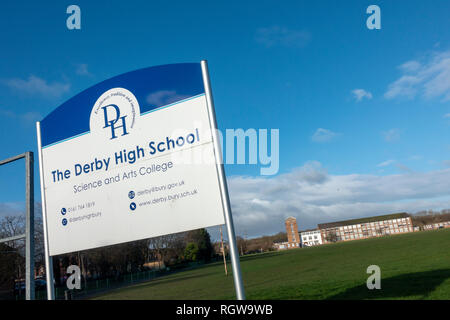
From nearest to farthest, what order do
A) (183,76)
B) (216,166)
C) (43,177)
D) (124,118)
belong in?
(216,166)
(183,76)
(124,118)
(43,177)

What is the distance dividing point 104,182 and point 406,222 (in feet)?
559

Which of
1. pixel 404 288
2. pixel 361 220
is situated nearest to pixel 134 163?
pixel 404 288

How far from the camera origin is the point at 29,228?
5.71 meters

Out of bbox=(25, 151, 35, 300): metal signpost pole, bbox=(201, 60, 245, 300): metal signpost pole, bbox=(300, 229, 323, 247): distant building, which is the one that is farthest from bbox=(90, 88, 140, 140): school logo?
bbox=(300, 229, 323, 247): distant building

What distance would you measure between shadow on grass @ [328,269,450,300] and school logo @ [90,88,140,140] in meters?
7.63

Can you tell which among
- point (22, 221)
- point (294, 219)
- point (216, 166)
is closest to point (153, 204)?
point (216, 166)

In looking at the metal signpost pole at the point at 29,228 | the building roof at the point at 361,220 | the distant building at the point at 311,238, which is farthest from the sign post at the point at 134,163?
the building roof at the point at 361,220

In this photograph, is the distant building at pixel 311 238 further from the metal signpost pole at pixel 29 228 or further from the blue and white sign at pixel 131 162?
the blue and white sign at pixel 131 162

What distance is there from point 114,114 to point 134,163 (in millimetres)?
863

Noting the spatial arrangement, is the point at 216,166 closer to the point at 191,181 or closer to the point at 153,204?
the point at 191,181

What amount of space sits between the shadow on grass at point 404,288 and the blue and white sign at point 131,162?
22.4 ft

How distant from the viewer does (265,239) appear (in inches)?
7224

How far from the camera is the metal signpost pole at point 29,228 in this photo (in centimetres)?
557

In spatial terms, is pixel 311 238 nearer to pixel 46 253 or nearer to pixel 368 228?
pixel 368 228
